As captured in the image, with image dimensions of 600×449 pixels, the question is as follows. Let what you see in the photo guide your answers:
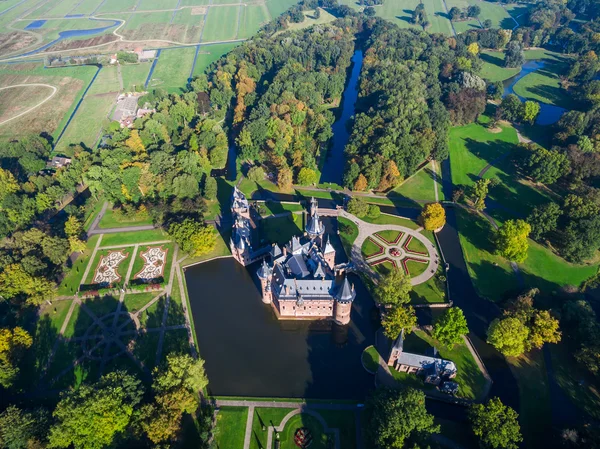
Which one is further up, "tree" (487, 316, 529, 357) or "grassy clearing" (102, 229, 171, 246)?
"tree" (487, 316, 529, 357)

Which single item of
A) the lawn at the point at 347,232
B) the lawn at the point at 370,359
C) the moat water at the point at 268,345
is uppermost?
the lawn at the point at 347,232

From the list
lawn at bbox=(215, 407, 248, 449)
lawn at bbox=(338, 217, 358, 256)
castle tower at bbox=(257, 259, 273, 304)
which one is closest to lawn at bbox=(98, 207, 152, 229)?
castle tower at bbox=(257, 259, 273, 304)

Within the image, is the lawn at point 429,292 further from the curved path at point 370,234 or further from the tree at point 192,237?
the tree at point 192,237

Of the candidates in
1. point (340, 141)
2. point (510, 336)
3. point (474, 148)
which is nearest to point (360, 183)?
point (340, 141)

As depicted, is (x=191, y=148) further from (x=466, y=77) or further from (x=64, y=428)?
(x=466, y=77)

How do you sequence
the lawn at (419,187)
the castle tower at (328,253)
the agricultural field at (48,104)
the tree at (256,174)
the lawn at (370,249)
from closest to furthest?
the castle tower at (328,253)
the lawn at (370,249)
the lawn at (419,187)
the tree at (256,174)
the agricultural field at (48,104)

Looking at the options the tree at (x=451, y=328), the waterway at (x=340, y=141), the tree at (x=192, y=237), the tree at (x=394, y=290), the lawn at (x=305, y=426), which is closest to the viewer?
the lawn at (x=305, y=426)

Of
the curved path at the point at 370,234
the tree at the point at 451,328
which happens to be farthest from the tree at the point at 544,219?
the tree at the point at 451,328

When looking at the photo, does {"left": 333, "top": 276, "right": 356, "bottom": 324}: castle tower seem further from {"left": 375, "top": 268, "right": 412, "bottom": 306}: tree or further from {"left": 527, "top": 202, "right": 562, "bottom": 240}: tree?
{"left": 527, "top": 202, "right": 562, "bottom": 240}: tree
